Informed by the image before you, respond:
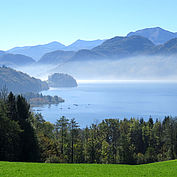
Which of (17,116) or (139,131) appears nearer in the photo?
(17,116)

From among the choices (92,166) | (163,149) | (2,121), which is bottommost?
(163,149)

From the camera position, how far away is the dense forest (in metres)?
31.6

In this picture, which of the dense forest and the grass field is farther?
the dense forest

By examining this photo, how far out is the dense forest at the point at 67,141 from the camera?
31.6m

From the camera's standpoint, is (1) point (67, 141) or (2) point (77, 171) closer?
(2) point (77, 171)

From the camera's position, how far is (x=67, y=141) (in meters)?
45.7

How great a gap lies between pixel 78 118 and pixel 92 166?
13099 centimetres

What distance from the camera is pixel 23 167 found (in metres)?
21.8

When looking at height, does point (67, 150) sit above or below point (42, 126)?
below

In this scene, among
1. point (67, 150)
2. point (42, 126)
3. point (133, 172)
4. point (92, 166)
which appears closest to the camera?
point (133, 172)

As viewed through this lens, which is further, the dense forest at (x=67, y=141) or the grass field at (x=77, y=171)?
the dense forest at (x=67, y=141)

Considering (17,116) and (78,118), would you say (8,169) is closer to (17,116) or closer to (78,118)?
(17,116)

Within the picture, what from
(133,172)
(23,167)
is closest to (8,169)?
(23,167)

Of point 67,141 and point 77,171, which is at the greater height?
point 77,171
